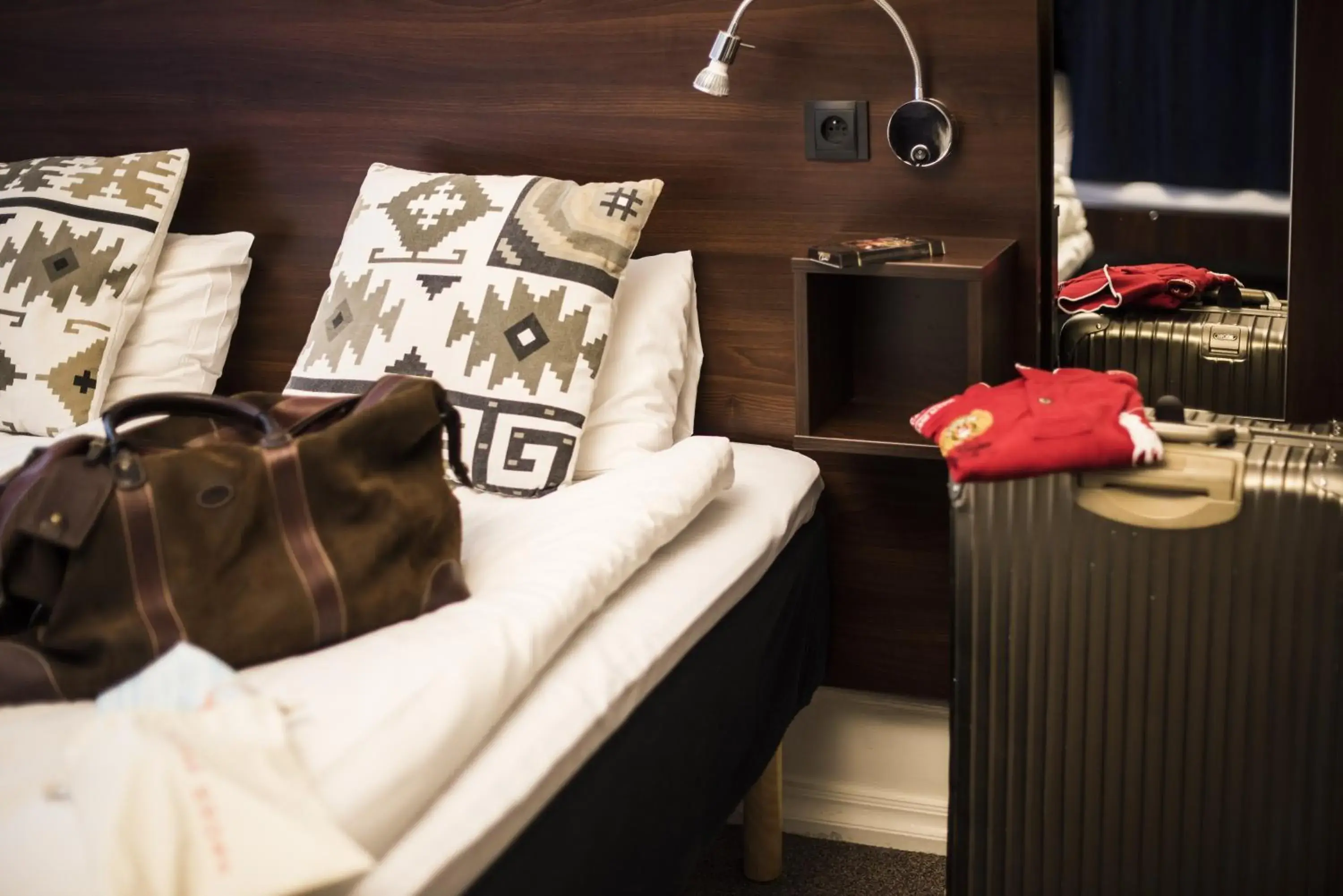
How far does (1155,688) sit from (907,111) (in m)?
0.81

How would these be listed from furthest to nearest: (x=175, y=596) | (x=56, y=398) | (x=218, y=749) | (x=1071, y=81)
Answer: (x=56, y=398)
(x=1071, y=81)
(x=175, y=596)
(x=218, y=749)

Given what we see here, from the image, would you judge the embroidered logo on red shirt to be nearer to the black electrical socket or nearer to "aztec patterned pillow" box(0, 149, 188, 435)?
the black electrical socket

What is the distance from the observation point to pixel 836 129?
191 centimetres

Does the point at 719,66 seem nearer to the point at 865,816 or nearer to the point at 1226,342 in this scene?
the point at 1226,342

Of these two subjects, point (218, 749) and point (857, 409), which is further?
point (857, 409)

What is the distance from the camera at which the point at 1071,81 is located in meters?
1.81

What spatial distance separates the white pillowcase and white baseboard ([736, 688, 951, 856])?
0.51 m

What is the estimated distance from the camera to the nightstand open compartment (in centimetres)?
173

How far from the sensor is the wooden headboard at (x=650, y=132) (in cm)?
186

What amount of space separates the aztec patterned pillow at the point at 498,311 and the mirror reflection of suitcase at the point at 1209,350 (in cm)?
64

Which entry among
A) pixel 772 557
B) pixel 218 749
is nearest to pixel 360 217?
pixel 772 557

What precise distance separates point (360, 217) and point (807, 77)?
657mm

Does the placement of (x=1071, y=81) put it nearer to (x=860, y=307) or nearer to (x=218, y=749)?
(x=860, y=307)

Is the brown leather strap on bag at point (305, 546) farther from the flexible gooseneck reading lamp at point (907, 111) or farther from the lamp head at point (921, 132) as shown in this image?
the lamp head at point (921, 132)
